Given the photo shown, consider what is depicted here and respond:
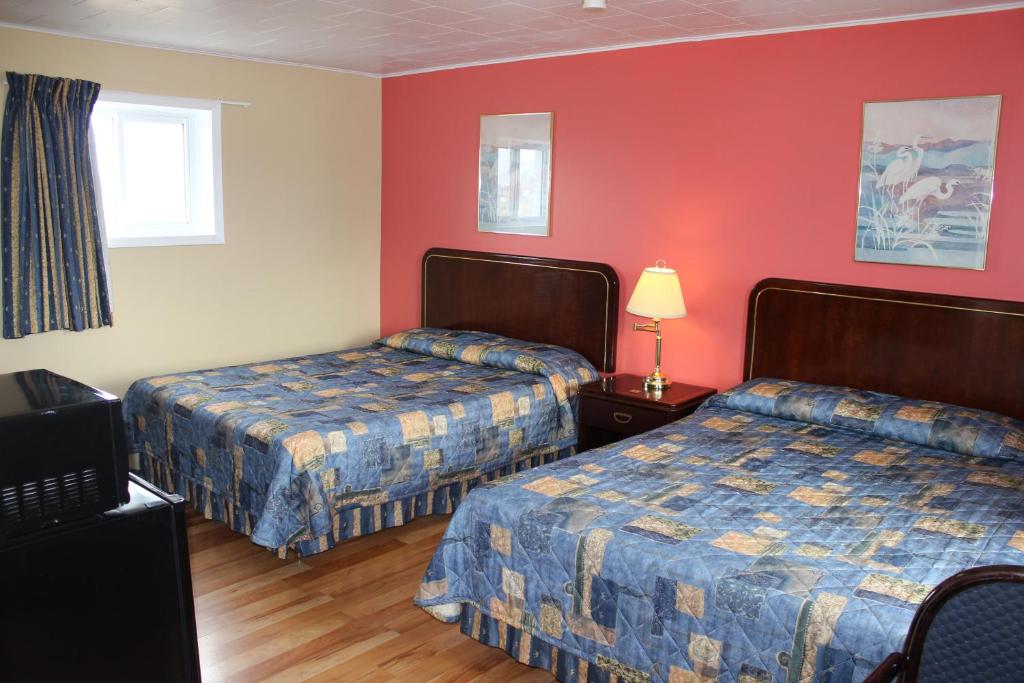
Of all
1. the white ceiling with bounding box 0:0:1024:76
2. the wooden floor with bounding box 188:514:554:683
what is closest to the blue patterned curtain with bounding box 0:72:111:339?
the white ceiling with bounding box 0:0:1024:76

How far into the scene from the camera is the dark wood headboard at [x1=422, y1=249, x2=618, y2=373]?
13.5 ft

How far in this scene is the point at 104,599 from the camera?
58.4 inches

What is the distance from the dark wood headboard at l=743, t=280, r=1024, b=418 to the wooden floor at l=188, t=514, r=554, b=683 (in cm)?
161

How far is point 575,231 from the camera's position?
419 centimetres

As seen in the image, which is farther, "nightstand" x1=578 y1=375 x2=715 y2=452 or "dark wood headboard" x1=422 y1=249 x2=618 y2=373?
"dark wood headboard" x1=422 y1=249 x2=618 y2=373

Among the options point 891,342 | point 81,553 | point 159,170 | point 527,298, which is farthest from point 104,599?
point 159,170

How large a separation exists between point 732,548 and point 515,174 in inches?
106

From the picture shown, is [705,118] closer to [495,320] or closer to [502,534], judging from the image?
[495,320]

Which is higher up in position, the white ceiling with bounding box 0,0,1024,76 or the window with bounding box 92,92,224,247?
the white ceiling with bounding box 0,0,1024,76

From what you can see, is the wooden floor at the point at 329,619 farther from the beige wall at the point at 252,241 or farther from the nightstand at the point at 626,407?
the beige wall at the point at 252,241

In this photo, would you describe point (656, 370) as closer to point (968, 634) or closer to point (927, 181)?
point (927, 181)

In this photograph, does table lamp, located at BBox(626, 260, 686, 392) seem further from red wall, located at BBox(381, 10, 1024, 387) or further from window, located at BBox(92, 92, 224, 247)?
window, located at BBox(92, 92, 224, 247)

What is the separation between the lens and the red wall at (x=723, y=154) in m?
3.07

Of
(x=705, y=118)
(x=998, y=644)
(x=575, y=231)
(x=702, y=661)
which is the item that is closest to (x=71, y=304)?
(x=575, y=231)
